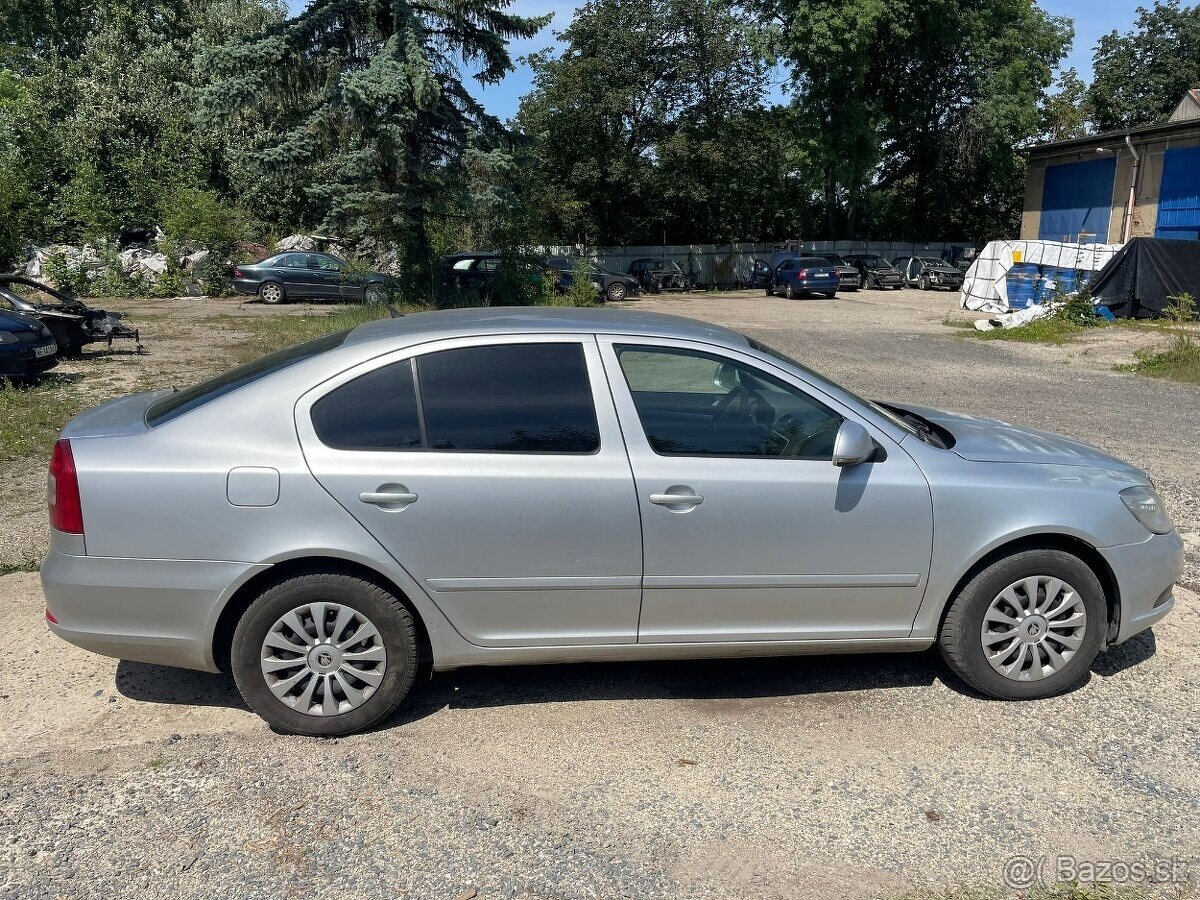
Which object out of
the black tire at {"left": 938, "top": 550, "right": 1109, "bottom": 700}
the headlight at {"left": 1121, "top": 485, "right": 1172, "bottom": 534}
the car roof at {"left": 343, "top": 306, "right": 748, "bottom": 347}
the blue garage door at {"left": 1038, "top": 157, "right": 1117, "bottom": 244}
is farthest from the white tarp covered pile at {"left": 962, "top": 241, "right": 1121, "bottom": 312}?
the car roof at {"left": 343, "top": 306, "right": 748, "bottom": 347}

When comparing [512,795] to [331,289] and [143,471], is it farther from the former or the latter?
[331,289]

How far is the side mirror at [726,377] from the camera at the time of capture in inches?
165

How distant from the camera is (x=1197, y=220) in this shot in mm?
33312

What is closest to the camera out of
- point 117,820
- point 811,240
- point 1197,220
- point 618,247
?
point 117,820

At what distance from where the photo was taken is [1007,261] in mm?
25703

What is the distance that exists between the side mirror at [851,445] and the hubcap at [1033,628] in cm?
88

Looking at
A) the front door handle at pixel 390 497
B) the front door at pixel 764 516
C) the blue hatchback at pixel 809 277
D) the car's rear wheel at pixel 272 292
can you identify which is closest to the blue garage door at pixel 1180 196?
the blue hatchback at pixel 809 277

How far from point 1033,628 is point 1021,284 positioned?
23475 millimetres

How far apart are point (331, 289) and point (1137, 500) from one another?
25.2m

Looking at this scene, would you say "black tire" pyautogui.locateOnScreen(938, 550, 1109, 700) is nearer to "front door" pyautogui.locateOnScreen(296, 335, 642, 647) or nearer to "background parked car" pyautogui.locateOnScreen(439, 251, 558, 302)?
"front door" pyautogui.locateOnScreen(296, 335, 642, 647)

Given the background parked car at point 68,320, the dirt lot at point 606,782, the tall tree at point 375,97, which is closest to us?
the dirt lot at point 606,782

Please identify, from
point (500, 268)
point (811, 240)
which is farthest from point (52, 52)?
point (811, 240)

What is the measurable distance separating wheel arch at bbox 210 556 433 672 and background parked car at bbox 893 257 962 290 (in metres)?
40.5

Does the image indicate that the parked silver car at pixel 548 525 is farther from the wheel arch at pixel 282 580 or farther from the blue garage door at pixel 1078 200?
the blue garage door at pixel 1078 200
